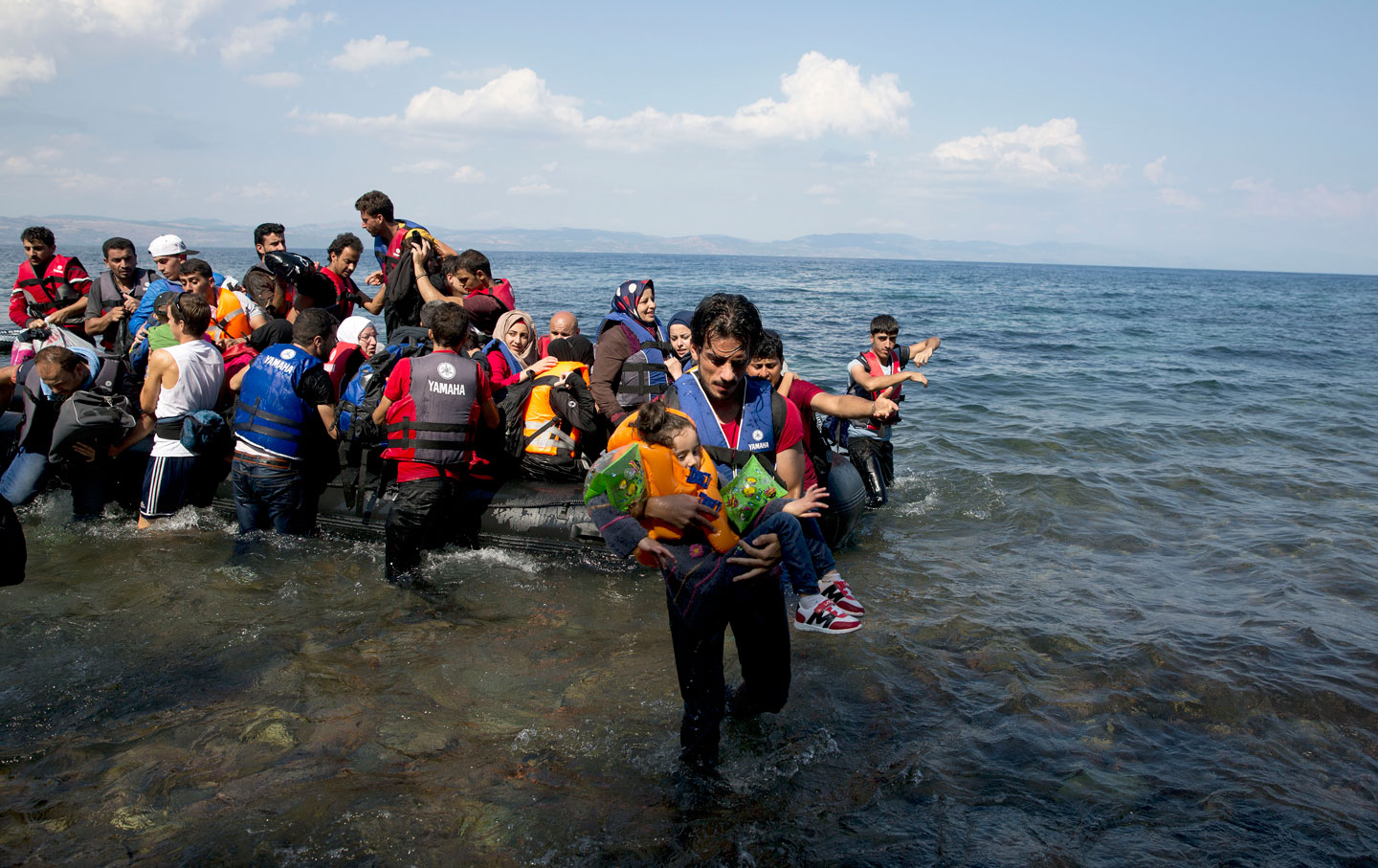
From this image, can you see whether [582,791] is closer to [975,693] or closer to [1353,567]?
[975,693]

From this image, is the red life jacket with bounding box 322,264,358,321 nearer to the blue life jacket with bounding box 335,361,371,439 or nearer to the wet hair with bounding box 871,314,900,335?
the blue life jacket with bounding box 335,361,371,439

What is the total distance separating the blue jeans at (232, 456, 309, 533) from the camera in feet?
20.1

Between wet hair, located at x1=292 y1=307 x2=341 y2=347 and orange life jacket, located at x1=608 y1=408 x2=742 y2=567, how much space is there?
374 centimetres

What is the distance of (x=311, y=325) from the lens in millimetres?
6043

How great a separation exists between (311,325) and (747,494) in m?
4.19

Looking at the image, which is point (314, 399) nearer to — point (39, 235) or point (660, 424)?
point (660, 424)

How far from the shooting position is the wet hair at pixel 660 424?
3305 mm

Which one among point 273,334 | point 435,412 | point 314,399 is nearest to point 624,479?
point 435,412

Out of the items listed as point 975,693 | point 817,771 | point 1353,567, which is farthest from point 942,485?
point 817,771

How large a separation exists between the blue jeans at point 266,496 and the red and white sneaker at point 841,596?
4.41 metres

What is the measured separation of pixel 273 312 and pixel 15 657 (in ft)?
12.9

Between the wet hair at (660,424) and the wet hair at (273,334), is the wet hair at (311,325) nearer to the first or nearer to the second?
the wet hair at (273,334)

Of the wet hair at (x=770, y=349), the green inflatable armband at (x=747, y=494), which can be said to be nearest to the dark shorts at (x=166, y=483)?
the wet hair at (x=770, y=349)

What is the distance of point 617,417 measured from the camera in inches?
250
